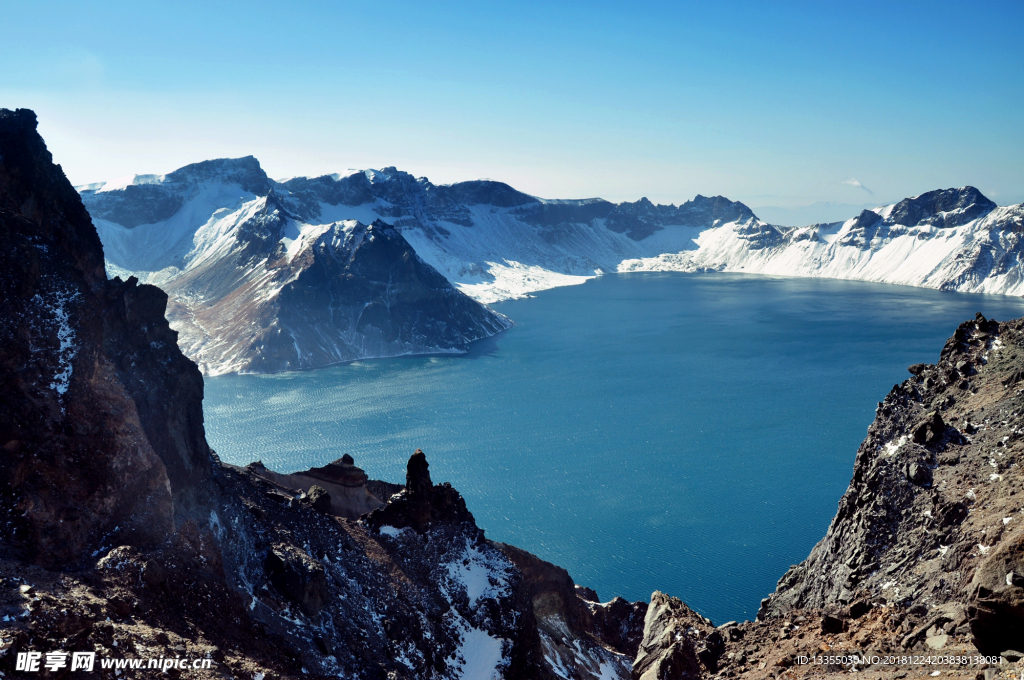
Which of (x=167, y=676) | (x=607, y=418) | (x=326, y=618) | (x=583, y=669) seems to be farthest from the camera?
(x=607, y=418)

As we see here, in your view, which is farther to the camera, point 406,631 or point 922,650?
point 406,631

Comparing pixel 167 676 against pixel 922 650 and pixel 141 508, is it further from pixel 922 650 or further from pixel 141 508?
pixel 922 650

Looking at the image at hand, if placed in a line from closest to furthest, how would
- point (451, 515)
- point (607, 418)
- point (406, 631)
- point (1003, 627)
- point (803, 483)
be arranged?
1. point (1003, 627)
2. point (406, 631)
3. point (451, 515)
4. point (803, 483)
5. point (607, 418)

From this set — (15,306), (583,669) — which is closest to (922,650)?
(583,669)

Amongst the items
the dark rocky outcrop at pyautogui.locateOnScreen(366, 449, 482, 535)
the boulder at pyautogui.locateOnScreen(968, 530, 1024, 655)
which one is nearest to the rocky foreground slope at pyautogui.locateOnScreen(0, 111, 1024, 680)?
the boulder at pyautogui.locateOnScreen(968, 530, 1024, 655)

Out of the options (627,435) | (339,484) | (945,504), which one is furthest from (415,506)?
(627,435)

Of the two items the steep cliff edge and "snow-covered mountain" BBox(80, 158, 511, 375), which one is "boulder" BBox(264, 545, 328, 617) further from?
"snow-covered mountain" BBox(80, 158, 511, 375)

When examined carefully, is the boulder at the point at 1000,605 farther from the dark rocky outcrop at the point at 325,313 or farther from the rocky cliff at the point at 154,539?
the dark rocky outcrop at the point at 325,313
